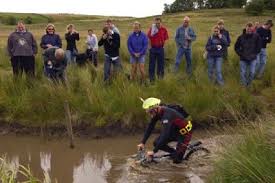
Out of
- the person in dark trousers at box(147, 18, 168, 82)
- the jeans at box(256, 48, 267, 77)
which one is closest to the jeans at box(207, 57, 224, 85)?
the person in dark trousers at box(147, 18, 168, 82)

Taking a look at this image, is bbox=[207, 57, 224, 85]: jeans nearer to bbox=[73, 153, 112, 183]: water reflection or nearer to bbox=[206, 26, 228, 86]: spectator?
bbox=[206, 26, 228, 86]: spectator

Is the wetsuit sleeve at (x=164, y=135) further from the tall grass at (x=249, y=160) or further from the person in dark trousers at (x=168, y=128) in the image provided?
the tall grass at (x=249, y=160)

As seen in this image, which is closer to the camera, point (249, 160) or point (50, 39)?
point (249, 160)

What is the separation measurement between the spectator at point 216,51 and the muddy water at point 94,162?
8.92 feet

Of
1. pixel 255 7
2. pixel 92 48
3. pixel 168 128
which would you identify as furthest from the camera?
pixel 255 7

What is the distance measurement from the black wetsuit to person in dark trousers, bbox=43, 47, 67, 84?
3.24 m

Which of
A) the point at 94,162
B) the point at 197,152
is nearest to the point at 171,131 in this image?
the point at 197,152

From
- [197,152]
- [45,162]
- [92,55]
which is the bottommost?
[45,162]

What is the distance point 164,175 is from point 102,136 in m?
2.73

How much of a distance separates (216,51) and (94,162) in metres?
4.89

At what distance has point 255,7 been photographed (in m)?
57.2

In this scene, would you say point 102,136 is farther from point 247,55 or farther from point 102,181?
point 247,55

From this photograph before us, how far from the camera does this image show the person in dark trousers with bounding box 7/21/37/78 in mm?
12945

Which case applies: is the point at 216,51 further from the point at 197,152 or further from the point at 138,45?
the point at 197,152
